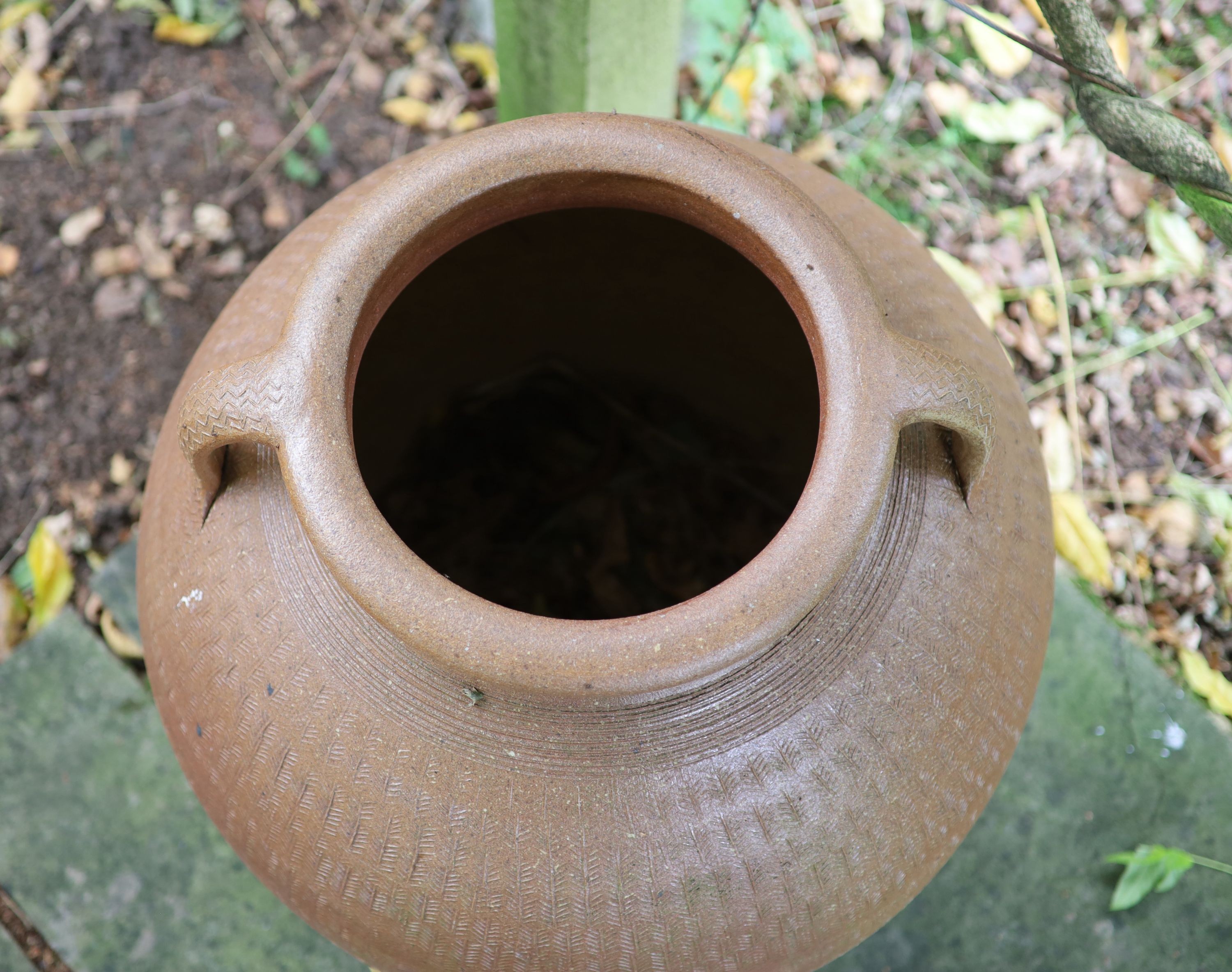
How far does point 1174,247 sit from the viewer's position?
228cm

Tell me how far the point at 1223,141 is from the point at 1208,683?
50.4 inches

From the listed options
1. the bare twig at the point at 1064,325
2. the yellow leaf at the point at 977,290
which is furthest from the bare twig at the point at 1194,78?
the yellow leaf at the point at 977,290

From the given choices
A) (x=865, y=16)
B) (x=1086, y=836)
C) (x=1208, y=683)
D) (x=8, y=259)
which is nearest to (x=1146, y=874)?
(x=1086, y=836)

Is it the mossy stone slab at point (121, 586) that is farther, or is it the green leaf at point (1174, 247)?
the green leaf at point (1174, 247)

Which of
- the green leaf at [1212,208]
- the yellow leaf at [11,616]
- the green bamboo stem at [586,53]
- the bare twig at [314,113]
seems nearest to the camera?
the green leaf at [1212,208]

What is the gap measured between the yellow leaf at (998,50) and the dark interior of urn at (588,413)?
49.6 inches

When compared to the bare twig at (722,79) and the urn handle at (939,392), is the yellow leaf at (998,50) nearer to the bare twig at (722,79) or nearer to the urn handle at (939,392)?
the bare twig at (722,79)

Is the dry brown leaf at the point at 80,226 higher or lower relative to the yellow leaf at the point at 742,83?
lower

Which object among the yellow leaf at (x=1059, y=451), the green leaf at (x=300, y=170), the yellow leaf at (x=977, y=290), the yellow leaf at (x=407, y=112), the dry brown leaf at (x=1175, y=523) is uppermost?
the yellow leaf at (x=407, y=112)

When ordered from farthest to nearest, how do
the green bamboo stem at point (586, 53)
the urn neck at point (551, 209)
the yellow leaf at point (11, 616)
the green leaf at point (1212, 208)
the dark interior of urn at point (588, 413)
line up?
the yellow leaf at point (11, 616) < the green bamboo stem at point (586, 53) < the dark interior of urn at point (588, 413) < the green leaf at point (1212, 208) < the urn neck at point (551, 209)

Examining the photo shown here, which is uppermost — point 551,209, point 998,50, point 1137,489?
point 551,209

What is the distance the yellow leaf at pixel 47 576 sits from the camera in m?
1.96

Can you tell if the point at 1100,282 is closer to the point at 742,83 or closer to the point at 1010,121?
the point at 1010,121

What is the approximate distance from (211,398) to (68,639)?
1.18 m
